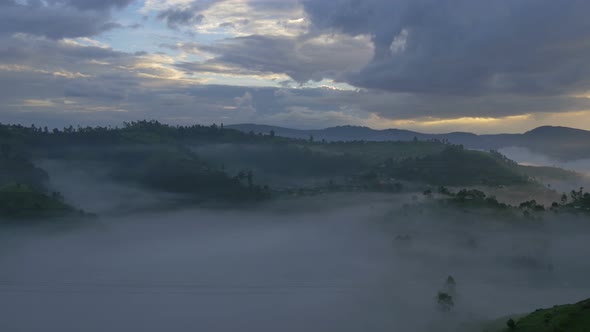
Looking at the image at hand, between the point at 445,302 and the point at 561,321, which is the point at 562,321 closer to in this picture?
the point at 561,321

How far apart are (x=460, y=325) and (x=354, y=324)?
88.9ft

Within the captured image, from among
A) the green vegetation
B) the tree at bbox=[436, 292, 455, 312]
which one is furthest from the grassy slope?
the tree at bbox=[436, 292, 455, 312]

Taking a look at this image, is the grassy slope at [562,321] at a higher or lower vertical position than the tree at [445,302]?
higher

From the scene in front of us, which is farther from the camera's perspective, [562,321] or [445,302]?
[445,302]

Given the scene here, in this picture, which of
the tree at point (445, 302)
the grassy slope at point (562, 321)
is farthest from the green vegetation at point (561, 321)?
the tree at point (445, 302)

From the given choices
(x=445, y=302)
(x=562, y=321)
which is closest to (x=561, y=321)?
(x=562, y=321)

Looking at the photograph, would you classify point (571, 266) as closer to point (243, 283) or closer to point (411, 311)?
point (411, 311)

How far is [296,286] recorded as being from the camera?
18750 centimetres

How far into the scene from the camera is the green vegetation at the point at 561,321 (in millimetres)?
67188

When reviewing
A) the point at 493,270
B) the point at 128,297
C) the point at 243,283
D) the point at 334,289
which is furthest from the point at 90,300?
the point at 493,270

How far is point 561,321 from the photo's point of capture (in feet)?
225

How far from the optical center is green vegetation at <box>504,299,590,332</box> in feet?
220

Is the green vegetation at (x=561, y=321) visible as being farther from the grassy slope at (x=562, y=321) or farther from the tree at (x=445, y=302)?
the tree at (x=445, y=302)

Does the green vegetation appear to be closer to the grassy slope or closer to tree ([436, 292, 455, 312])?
the grassy slope
